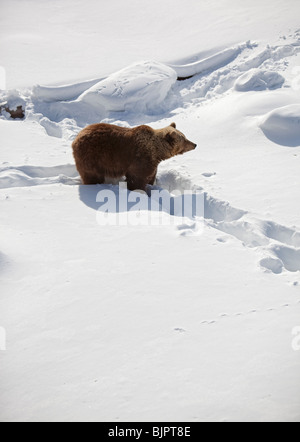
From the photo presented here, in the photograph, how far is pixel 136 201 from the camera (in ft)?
15.8

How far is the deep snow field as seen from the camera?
7.55ft

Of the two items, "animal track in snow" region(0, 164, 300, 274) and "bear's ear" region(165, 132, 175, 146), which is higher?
"bear's ear" region(165, 132, 175, 146)

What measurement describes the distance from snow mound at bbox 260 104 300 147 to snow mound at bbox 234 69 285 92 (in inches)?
53.5

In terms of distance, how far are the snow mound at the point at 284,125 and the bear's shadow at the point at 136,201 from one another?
1.85 meters

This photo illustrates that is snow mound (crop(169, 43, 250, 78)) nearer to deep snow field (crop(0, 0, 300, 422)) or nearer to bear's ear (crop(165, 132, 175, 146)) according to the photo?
deep snow field (crop(0, 0, 300, 422))

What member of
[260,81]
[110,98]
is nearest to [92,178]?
[110,98]

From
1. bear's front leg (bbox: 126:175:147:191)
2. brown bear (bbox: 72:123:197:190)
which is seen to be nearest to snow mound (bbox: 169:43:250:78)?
brown bear (bbox: 72:123:197:190)

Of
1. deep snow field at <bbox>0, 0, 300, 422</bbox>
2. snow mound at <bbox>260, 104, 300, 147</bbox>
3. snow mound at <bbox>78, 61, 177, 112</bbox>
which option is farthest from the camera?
snow mound at <bbox>78, 61, 177, 112</bbox>

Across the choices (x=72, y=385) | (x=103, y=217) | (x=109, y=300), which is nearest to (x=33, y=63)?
(x=103, y=217)

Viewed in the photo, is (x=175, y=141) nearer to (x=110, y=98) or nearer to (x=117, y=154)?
(x=117, y=154)

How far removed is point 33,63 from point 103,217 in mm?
6437

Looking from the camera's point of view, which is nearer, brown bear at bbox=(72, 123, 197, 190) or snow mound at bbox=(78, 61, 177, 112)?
brown bear at bbox=(72, 123, 197, 190)

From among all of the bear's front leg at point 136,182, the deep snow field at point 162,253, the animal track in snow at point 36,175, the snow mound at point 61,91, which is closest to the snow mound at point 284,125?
the deep snow field at point 162,253

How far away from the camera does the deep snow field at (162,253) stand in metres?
2.30
